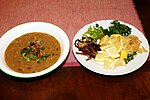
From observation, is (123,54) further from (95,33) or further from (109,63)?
(95,33)

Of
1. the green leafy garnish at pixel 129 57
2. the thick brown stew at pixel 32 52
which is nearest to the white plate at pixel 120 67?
the green leafy garnish at pixel 129 57

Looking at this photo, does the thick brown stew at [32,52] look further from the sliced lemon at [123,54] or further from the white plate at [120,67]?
the sliced lemon at [123,54]

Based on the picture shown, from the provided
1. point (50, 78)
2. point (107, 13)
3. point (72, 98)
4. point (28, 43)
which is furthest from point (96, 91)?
point (107, 13)

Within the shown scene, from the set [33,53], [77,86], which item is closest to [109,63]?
[77,86]

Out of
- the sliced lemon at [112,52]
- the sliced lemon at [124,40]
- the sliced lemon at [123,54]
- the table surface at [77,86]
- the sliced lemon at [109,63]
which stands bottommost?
the table surface at [77,86]

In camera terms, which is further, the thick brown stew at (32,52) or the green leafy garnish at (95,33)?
the green leafy garnish at (95,33)

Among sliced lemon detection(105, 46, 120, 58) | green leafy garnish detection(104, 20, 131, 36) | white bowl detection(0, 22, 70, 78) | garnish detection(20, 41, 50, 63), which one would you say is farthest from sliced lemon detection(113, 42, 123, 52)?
garnish detection(20, 41, 50, 63)
